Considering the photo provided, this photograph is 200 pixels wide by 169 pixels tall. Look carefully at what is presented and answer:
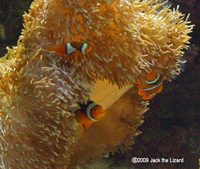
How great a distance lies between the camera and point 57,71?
0.96 meters

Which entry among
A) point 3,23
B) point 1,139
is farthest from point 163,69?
point 3,23

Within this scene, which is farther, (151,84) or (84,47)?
(151,84)

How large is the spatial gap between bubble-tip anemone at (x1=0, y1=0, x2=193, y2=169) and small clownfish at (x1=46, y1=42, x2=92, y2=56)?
24 mm

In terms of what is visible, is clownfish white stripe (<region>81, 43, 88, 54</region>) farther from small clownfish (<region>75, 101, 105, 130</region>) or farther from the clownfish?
the clownfish

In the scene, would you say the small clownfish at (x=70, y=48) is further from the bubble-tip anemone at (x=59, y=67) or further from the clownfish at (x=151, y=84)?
the clownfish at (x=151, y=84)

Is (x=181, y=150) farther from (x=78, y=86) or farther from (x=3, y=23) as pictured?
(x=3, y=23)

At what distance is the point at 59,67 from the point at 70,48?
0.11 meters

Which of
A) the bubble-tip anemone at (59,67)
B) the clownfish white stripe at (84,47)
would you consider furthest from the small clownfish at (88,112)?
the clownfish white stripe at (84,47)

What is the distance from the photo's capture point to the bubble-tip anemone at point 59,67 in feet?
3.10

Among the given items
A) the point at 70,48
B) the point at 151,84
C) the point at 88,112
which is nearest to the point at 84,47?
the point at 70,48

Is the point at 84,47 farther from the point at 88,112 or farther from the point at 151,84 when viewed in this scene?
the point at 151,84

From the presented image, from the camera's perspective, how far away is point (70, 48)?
992 mm

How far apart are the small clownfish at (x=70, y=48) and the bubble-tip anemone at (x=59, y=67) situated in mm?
24

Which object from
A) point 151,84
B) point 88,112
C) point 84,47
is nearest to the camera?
point 84,47
